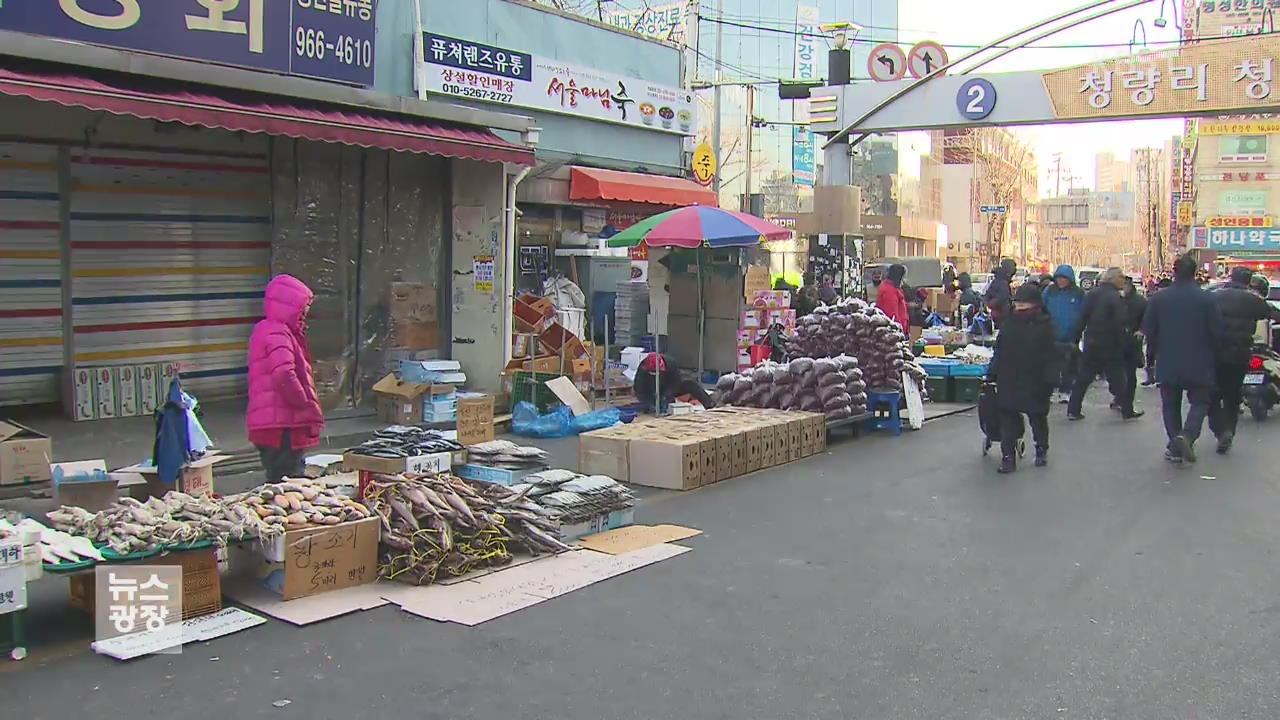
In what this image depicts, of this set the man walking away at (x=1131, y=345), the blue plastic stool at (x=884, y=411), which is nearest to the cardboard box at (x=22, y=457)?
the blue plastic stool at (x=884, y=411)

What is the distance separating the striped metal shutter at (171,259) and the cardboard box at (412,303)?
5.13ft

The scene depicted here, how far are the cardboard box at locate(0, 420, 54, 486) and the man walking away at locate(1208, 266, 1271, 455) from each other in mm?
11077

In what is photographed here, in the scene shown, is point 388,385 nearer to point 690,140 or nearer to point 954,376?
point 954,376

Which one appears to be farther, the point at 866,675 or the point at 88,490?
the point at 88,490

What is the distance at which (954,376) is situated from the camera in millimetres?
15984

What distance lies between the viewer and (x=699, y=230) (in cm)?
1353

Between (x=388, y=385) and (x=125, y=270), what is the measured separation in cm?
313

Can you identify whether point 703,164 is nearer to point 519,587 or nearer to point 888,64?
point 888,64

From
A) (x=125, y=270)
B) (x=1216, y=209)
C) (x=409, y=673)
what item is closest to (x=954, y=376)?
(x=125, y=270)

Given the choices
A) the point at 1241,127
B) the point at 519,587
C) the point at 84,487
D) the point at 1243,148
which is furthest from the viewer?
the point at 1241,127

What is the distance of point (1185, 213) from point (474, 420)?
241 feet

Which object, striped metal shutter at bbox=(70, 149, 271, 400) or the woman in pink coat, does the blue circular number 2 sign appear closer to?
striped metal shutter at bbox=(70, 149, 271, 400)

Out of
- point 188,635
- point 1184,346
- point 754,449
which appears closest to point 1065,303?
point 1184,346

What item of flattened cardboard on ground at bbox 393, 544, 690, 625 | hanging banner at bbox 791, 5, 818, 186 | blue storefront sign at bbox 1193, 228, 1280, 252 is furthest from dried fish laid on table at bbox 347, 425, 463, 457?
blue storefront sign at bbox 1193, 228, 1280, 252
